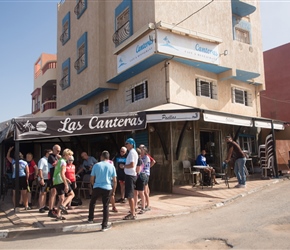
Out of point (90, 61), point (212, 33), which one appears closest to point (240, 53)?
point (212, 33)

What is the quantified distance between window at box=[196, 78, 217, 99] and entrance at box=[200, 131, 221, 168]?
69.3 inches

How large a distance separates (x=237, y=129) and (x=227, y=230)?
9252mm

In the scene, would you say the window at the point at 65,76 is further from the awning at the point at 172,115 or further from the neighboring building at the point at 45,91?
the awning at the point at 172,115

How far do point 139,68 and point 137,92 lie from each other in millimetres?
1345

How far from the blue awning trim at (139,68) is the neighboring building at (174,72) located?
0.04 meters

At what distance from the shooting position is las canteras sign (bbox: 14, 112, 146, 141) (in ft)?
27.6

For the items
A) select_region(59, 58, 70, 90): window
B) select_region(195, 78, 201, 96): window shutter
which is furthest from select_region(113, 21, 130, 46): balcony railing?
select_region(59, 58, 70, 90): window

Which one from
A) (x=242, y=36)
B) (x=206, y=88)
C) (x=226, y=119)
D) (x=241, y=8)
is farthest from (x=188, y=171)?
(x=241, y=8)

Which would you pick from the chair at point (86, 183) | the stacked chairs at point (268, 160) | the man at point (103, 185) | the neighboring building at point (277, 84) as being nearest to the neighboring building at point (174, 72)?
the stacked chairs at point (268, 160)

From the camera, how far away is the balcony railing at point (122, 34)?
1441cm

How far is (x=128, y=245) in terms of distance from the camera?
563 cm

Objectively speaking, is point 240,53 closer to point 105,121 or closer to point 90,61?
point 90,61

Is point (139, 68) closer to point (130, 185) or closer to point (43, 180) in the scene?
point (43, 180)

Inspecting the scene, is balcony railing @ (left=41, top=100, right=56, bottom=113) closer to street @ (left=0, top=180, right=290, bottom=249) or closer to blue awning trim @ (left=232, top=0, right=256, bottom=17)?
blue awning trim @ (left=232, top=0, right=256, bottom=17)
